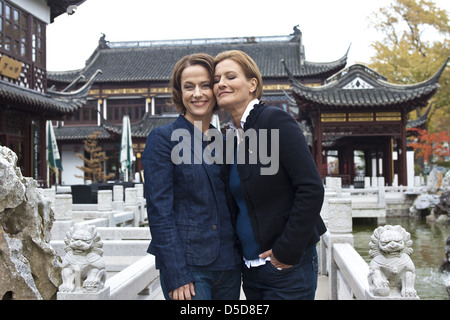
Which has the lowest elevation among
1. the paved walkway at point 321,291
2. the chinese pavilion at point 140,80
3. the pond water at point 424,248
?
the pond water at point 424,248

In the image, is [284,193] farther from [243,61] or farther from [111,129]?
[111,129]

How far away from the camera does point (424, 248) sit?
8656 millimetres

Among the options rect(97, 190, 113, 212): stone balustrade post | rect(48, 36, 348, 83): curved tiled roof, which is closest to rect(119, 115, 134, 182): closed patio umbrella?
rect(97, 190, 113, 212): stone balustrade post

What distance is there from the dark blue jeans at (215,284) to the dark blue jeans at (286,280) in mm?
81

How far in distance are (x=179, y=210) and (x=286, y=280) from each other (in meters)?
0.59

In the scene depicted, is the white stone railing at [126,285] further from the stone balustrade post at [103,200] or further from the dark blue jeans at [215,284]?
the stone balustrade post at [103,200]

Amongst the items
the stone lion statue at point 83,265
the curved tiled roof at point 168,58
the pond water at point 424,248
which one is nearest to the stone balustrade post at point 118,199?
the pond water at point 424,248

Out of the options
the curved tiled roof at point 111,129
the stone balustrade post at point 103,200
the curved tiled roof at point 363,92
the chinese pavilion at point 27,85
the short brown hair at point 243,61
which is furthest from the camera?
the curved tiled roof at point 111,129

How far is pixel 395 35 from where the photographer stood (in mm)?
26766

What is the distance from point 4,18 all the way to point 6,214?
9229 mm

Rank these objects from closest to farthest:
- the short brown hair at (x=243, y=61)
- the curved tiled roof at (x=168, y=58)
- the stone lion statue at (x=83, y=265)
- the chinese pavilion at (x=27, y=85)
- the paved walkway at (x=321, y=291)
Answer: the short brown hair at (x=243, y=61) → the stone lion statue at (x=83, y=265) → the paved walkway at (x=321, y=291) → the chinese pavilion at (x=27, y=85) → the curved tiled roof at (x=168, y=58)

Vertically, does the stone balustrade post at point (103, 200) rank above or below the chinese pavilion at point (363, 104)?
below

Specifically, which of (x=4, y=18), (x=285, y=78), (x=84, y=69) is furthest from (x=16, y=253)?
(x=84, y=69)
